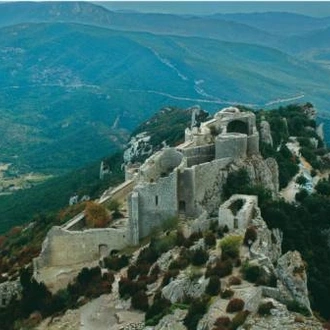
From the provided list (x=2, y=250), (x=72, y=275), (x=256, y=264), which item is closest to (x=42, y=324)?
(x=72, y=275)

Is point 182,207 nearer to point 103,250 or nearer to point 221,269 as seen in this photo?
point 103,250

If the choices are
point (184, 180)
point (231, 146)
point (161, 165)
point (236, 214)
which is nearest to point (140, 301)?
point (236, 214)

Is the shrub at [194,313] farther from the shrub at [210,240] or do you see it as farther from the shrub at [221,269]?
the shrub at [210,240]

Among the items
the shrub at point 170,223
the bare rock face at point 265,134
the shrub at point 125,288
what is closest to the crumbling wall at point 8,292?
the shrub at point 125,288

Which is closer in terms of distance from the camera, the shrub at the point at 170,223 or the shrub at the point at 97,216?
the shrub at the point at 170,223

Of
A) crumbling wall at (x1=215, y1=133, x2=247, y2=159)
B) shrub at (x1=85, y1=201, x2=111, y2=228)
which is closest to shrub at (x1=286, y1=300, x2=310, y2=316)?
shrub at (x1=85, y1=201, x2=111, y2=228)

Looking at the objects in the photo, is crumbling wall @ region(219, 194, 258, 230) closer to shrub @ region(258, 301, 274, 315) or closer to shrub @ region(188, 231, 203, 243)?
shrub @ region(188, 231, 203, 243)

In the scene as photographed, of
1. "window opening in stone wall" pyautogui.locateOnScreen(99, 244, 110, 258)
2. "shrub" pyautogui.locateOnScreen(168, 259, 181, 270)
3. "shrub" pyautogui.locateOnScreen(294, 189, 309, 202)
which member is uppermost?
"shrub" pyautogui.locateOnScreen(168, 259, 181, 270)
